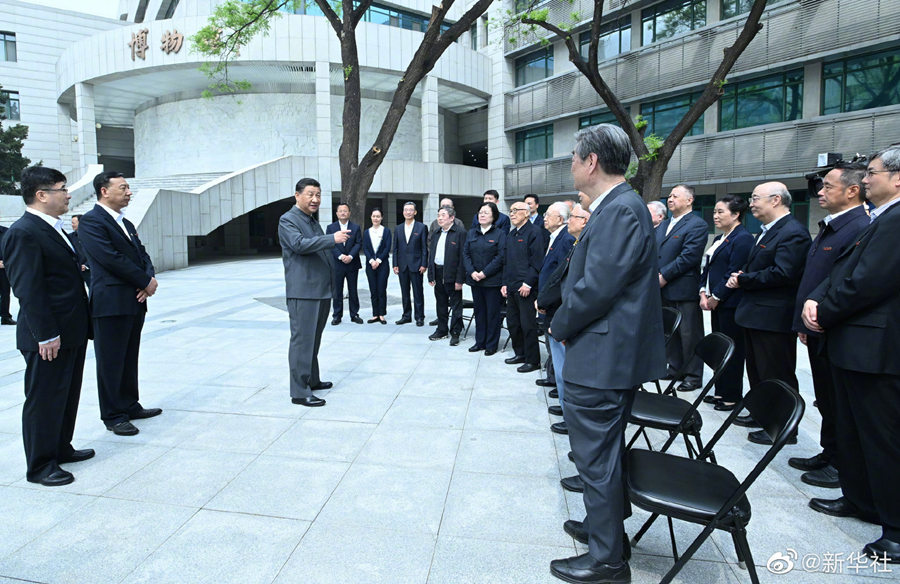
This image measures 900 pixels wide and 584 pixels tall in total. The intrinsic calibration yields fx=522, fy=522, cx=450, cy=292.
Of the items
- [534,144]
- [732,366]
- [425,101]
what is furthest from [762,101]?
→ [732,366]

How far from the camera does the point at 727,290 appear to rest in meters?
4.86

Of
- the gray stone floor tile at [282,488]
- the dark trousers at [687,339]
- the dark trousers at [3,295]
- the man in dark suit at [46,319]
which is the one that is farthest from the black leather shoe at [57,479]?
the dark trousers at [3,295]

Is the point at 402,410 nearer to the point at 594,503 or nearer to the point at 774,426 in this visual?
the point at 594,503

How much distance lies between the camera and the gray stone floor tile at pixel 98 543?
2514 mm

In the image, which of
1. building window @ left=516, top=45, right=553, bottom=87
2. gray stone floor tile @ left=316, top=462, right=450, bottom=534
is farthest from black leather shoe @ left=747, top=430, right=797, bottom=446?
→ building window @ left=516, top=45, right=553, bottom=87

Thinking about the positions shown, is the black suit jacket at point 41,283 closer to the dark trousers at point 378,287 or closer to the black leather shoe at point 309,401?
the black leather shoe at point 309,401

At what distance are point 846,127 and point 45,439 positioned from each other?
65.4 ft

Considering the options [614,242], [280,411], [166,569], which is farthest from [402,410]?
[614,242]

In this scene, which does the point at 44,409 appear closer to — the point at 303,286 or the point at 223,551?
the point at 223,551

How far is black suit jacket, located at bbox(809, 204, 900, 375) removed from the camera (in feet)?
8.75

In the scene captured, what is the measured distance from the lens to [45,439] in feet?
11.2

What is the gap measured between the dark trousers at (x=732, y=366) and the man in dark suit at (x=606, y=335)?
282 centimetres

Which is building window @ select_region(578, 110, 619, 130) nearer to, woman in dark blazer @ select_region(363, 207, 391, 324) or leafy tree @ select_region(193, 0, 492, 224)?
leafy tree @ select_region(193, 0, 492, 224)

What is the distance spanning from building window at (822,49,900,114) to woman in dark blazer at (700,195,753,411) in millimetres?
14639
